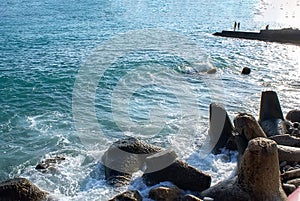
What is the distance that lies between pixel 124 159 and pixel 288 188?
532cm

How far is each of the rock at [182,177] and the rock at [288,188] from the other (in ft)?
7.29

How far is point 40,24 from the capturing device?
46.8 m

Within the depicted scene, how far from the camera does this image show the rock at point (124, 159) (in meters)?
12.3

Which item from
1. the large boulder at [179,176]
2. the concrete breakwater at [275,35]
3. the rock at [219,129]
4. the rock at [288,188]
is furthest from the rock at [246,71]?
the rock at [288,188]

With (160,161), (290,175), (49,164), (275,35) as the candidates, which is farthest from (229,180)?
(275,35)

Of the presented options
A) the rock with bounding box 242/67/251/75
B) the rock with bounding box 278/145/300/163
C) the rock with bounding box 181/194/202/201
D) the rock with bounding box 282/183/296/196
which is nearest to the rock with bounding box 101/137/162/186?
Result: the rock with bounding box 181/194/202/201

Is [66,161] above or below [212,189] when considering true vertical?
below

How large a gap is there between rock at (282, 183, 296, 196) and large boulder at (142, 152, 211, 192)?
222cm

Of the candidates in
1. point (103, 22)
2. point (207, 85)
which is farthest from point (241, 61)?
point (103, 22)

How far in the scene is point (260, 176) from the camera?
9484 millimetres

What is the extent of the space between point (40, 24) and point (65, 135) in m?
33.6

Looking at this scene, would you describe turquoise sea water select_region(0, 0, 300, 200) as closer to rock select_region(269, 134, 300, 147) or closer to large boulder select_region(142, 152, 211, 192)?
large boulder select_region(142, 152, 211, 192)

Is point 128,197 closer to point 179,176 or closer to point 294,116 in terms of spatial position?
point 179,176

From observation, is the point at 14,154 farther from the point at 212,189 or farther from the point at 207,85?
the point at 207,85
